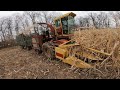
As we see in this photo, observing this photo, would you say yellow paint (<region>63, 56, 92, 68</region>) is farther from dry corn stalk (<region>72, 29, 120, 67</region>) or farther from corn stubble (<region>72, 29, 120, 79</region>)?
dry corn stalk (<region>72, 29, 120, 67</region>)

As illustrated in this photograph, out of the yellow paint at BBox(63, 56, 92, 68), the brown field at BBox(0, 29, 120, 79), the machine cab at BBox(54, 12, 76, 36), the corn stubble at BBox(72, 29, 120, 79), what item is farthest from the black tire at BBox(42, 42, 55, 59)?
the corn stubble at BBox(72, 29, 120, 79)

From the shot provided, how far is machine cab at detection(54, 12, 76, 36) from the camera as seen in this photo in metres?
11.7

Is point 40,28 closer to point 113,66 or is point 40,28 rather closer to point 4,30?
point 113,66

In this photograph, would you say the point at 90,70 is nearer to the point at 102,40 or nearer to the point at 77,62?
the point at 77,62

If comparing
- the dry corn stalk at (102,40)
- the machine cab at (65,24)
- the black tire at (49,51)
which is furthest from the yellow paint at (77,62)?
the machine cab at (65,24)

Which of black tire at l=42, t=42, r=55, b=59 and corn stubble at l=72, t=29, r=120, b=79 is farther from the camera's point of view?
black tire at l=42, t=42, r=55, b=59

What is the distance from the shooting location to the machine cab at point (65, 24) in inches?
460

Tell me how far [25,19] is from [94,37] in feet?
165

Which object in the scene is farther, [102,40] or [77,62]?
[77,62]

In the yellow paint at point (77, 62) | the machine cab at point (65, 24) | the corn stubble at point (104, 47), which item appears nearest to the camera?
the corn stubble at point (104, 47)

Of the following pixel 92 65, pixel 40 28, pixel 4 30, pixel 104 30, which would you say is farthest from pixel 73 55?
pixel 4 30

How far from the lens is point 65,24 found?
12.0 meters

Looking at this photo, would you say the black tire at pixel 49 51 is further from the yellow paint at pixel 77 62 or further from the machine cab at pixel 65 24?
the yellow paint at pixel 77 62

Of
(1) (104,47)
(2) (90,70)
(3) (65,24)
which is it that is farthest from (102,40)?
(3) (65,24)
